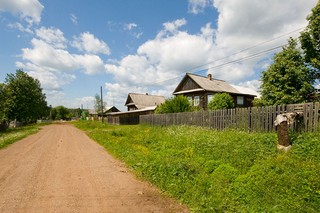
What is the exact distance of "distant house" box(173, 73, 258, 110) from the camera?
3123 centimetres

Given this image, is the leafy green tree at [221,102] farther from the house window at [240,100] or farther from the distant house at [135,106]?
the distant house at [135,106]

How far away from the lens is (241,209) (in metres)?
4.23

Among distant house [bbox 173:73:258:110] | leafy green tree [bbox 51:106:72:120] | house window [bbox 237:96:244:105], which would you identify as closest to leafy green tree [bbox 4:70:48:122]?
distant house [bbox 173:73:258:110]

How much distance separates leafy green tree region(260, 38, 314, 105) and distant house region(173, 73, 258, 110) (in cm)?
1122

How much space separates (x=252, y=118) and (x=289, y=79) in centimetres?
990

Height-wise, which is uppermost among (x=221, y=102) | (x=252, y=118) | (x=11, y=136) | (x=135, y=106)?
(x=135, y=106)

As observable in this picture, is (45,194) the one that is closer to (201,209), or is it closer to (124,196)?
(124,196)

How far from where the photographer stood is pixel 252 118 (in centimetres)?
1168

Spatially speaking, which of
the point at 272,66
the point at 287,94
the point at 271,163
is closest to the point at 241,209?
the point at 271,163

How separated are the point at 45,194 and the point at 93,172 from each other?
213 centimetres

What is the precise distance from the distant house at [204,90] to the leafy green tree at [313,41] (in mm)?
14111

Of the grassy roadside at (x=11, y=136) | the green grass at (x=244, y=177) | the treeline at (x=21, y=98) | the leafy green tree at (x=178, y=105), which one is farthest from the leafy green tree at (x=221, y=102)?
the treeline at (x=21, y=98)

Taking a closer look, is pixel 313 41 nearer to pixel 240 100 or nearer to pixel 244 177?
pixel 244 177

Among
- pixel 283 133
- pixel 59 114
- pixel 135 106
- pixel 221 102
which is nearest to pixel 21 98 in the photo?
pixel 135 106
